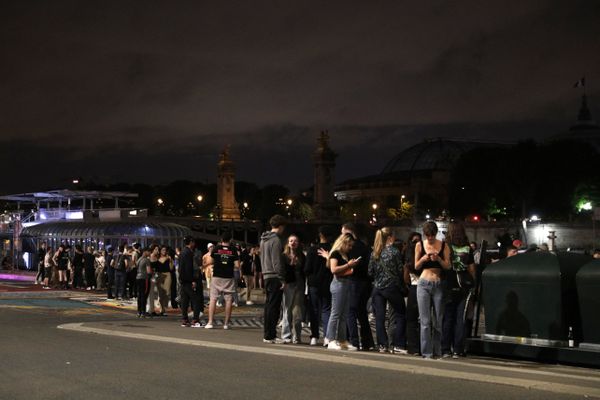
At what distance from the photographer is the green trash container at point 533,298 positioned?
38.8ft

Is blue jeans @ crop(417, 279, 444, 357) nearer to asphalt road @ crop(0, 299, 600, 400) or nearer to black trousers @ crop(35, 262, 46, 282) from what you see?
asphalt road @ crop(0, 299, 600, 400)

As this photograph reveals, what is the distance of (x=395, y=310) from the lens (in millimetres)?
→ 12938

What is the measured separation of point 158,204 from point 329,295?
168280mm

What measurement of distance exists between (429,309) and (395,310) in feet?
3.56

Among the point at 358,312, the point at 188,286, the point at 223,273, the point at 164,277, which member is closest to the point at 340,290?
the point at 358,312

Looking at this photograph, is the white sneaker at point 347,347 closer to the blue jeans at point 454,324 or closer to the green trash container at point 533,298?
the blue jeans at point 454,324

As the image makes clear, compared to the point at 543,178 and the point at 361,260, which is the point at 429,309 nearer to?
the point at 361,260

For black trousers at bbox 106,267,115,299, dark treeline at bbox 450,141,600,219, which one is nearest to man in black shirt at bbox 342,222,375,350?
black trousers at bbox 106,267,115,299

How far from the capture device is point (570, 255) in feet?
40.5

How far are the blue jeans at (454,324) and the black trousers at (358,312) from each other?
133 cm

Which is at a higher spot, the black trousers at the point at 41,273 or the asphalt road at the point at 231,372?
the black trousers at the point at 41,273

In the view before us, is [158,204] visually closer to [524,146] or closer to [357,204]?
[357,204]

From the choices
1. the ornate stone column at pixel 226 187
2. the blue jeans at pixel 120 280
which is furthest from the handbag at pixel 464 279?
the ornate stone column at pixel 226 187

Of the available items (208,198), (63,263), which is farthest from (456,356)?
(208,198)
